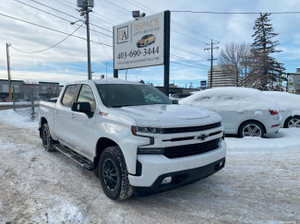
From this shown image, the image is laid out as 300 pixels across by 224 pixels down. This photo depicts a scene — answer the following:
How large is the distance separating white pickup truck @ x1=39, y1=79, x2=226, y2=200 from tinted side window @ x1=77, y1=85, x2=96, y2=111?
19 mm

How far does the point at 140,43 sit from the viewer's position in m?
10.7

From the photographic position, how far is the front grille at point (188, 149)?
2760 mm

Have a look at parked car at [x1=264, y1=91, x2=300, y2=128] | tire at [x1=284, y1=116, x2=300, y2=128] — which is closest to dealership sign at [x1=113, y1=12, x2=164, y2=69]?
parked car at [x1=264, y1=91, x2=300, y2=128]

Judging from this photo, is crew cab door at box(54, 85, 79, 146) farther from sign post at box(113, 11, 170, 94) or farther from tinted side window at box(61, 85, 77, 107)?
sign post at box(113, 11, 170, 94)

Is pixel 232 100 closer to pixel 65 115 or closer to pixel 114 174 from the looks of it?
pixel 65 115

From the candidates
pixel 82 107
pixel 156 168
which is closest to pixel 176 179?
pixel 156 168

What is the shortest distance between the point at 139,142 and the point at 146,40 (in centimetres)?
854

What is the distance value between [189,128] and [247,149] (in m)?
3.61

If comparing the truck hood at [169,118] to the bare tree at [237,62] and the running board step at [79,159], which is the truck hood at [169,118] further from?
the bare tree at [237,62]

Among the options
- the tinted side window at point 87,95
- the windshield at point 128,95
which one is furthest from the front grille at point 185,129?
the tinted side window at point 87,95

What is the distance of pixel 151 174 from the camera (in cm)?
262

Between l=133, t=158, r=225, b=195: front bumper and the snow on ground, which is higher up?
l=133, t=158, r=225, b=195: front bumper

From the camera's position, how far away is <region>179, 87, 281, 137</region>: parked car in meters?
6.57

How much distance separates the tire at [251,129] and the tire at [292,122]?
2323 mm
